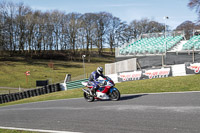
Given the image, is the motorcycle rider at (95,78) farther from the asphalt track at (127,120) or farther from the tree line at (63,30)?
the tree line at (63,30)

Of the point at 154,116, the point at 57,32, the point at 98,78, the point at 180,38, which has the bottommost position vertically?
the point at 154,116

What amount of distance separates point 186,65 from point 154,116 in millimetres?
13007

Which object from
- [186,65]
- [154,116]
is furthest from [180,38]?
[154,116]

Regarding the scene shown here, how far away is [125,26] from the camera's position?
285ft

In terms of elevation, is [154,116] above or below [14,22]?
below

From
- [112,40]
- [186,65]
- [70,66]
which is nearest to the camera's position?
[186,65]

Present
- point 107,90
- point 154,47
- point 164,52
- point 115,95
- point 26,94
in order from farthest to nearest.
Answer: point 154,47
point 26,94
point 164,52
point 115,95
point 107,90

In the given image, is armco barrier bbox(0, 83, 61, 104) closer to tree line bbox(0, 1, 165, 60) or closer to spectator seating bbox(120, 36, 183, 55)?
spectator seating bbox(120, 36, 183, 55)

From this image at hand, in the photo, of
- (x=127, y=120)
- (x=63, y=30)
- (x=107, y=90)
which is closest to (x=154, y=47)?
(x=107, y=90)

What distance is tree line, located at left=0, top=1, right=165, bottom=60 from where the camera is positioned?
2795 inches

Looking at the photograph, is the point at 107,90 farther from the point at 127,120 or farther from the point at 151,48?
the point at 151,48

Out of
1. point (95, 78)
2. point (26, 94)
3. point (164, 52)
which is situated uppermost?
point (164, 52)

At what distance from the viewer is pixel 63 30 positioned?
7894 centimetres

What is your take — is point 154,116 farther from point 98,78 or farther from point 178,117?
point 98,78
